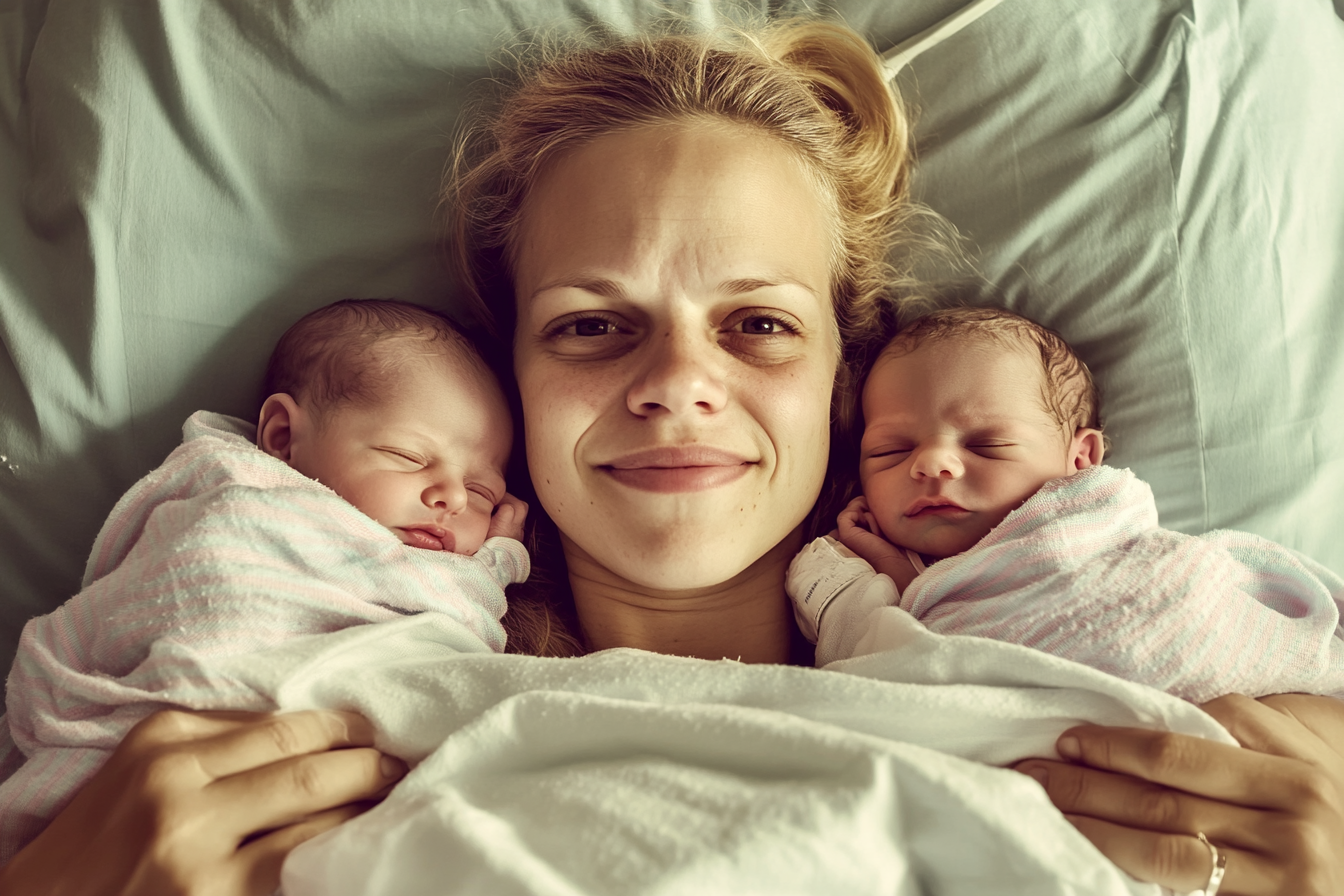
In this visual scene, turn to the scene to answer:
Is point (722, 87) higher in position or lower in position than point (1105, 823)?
higher

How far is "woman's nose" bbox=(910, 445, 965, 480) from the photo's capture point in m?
1.42

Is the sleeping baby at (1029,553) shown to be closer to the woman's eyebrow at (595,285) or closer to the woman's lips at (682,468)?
the woman's lips at (682,468)

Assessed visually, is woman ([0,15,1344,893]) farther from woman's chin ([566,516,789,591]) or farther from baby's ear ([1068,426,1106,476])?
baby's ear ([1068,426,1106,476])

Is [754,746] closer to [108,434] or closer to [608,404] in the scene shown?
[608,404]

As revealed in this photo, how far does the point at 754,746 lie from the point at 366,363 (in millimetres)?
832

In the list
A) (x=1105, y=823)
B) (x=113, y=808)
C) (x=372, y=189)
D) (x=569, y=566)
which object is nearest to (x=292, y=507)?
(x=113, y=808)

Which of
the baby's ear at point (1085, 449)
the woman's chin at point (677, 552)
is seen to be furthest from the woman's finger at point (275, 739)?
the baby's ear at point (1085, 449)

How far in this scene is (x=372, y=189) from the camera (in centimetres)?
171

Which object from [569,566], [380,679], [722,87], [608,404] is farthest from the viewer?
[569,566]

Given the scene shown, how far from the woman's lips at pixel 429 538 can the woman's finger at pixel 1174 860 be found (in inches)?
36.4

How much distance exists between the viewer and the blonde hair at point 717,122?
157cm

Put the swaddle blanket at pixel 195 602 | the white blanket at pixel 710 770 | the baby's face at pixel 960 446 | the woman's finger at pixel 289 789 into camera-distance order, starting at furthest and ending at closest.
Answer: the baby's face at pixel 960 446 < the swaddle blanket at pixel 195 602 < the woman's finger at pixel 289 789 < the white blanket at pixel 710 770

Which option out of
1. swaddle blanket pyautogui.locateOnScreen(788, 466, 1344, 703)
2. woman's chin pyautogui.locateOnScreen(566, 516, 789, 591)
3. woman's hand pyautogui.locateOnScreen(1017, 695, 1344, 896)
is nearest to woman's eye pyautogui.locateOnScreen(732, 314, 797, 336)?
woman's chin pyautogui.locateOnScreen(566, 516, 789, 591)

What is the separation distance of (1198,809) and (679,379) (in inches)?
31.2
